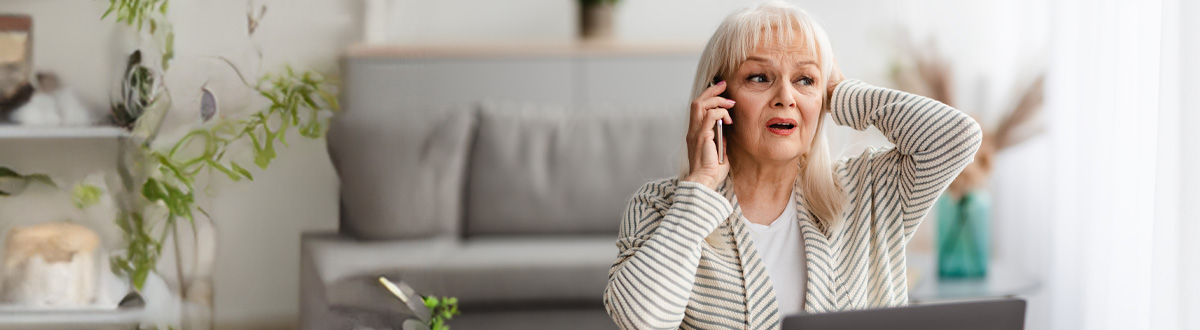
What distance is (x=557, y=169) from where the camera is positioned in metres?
2.69

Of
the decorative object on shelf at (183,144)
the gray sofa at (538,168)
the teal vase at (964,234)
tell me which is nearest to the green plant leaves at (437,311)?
the gray sofa at (538,168)

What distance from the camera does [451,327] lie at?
7.77 feet

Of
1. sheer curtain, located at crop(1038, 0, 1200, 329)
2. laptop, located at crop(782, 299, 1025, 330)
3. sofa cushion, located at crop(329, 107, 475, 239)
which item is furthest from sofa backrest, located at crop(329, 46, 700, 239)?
sheer curtain, located at crop(1038, 0, 1200, 329)

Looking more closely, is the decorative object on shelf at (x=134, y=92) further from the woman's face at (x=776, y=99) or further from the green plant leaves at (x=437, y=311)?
the woman's face at (x=776, y=99)

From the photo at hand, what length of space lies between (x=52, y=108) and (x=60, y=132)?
31 millimetres

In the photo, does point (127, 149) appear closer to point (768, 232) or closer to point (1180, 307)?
point (768, 232)

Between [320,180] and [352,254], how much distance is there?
0.12 m

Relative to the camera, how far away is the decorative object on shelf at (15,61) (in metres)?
1.06

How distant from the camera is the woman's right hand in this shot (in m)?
1.13

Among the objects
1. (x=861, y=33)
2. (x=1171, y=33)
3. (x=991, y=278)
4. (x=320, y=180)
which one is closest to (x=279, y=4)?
(x=320, y=180)

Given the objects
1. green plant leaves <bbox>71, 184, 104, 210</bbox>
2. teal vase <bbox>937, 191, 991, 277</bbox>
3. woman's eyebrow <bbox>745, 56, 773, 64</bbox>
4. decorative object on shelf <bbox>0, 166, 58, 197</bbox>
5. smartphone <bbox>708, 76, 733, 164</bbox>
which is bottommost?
teal vase <bbox>937, 191, 991, 277</bbox>

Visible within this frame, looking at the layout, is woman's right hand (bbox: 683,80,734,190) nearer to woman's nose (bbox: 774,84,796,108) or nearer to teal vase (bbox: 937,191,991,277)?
woman's nose (bbox: 774,84,796,108)

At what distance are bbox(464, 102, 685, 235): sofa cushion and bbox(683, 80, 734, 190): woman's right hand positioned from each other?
144 centimetres

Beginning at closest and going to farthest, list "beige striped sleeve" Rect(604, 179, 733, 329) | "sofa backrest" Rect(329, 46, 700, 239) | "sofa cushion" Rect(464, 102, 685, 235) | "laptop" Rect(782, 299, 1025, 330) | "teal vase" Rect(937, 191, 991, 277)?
"laptop" Rect(782, 299, 1025, 330) → "beige striped sleeve" Rect(604, 179, 733, 329) → "sofa backrest" Rect(329, 46, 700, 239) → "teal vase" Rect(937, 191, 991, 277) → "sofa cushion" Rect(464, 102, 685, 235)
